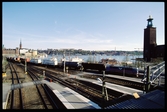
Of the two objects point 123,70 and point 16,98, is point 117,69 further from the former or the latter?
point 16,98

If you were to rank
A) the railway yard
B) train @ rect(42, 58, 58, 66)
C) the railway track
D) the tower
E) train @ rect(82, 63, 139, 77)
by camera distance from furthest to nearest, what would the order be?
train @ rect(42, 58, 58, 66), the tower, train @ rect(82, 63, 139, 77), the railway yard, the railway track

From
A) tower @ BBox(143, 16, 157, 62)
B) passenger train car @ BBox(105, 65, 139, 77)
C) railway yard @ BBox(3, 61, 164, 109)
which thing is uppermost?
tower @ BBox(143, 16, 157, 62)

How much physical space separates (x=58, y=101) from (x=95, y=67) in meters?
19.9

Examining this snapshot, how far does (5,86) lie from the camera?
460cm

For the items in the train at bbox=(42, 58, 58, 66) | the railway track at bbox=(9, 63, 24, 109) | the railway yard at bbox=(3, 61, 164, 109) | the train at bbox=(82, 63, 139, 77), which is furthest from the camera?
the train at bbox=(42, 58, 58, 66)

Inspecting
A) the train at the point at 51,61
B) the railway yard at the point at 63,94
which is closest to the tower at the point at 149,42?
the railway yard at the point at 63,94

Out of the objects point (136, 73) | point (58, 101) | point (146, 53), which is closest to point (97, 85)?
point (58, 101)

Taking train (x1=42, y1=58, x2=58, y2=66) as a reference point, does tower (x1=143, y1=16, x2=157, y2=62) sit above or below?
above

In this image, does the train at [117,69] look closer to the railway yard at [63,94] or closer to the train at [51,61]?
the railway yard at [63,94]

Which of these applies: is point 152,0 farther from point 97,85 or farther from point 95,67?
point 95,67

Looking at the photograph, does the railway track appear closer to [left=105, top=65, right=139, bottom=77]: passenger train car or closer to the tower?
[left=105, top=65, right=139, bottom=77]: passenger train car

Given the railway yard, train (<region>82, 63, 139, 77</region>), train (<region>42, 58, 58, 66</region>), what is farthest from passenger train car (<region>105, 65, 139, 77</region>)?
train (<region>42, 58, 58, 66</region>)

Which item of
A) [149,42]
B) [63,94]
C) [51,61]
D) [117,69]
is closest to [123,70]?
[117,69]

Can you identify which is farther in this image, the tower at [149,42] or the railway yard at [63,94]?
the tower at [149,42]
